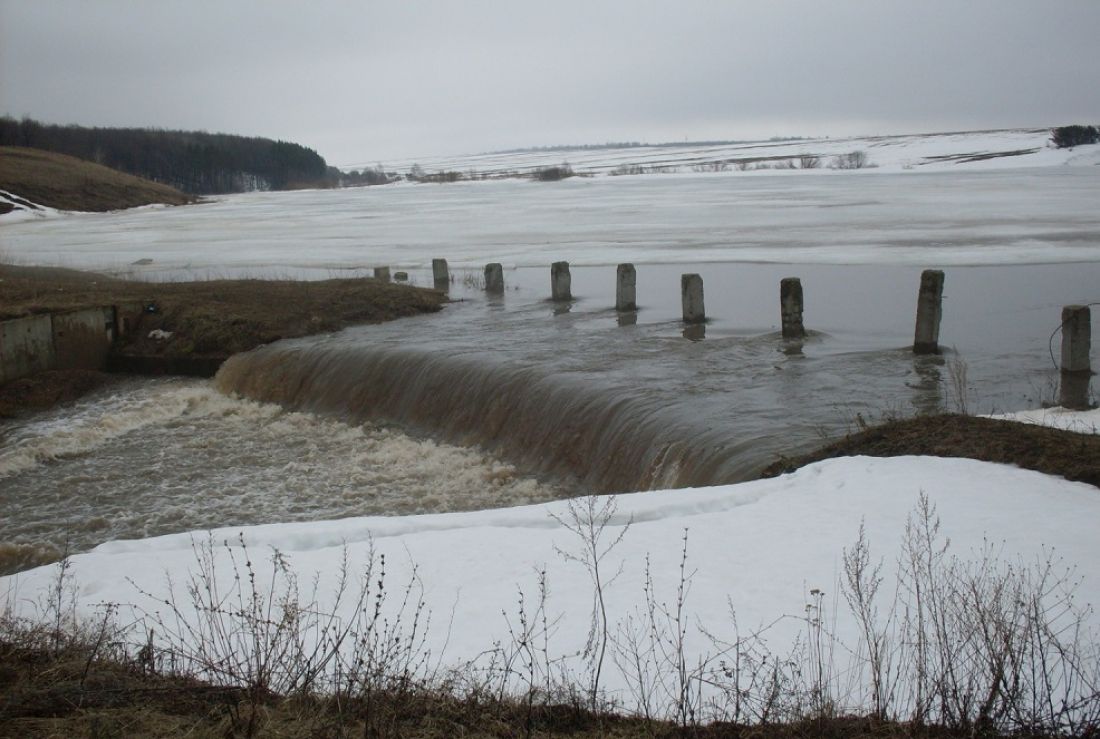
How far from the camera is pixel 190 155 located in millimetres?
151250

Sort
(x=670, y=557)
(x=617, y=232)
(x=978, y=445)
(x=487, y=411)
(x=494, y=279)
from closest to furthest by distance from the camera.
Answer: (x=670, y=557)
(x=978, y=445)
(x=487, y=411)
(x=494, y=279)
(x=617, y=232)

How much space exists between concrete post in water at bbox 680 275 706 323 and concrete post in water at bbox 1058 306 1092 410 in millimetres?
6490

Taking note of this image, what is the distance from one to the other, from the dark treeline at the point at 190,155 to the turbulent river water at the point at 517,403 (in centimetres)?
11981

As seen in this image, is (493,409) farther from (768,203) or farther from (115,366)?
(768,203)

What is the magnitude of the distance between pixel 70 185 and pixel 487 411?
241ft

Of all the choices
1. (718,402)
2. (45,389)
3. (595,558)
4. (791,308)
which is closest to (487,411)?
(718,402)

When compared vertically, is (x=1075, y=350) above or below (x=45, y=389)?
above

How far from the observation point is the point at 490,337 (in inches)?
703

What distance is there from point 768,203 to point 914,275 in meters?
29.8

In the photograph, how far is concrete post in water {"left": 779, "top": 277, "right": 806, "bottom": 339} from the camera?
1652cm

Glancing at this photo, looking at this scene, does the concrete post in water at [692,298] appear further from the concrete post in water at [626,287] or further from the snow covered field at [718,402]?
the concrete post in water at [626,287]

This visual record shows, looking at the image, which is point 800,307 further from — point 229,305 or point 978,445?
point 229,305

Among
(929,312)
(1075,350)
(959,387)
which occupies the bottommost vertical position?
(959,387)

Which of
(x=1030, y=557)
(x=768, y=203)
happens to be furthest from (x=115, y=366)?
(x=768, y=203)
